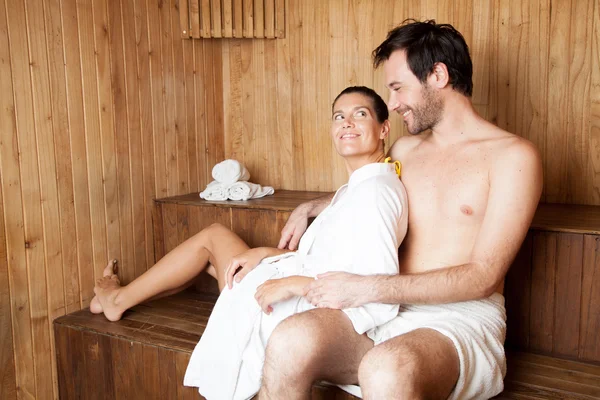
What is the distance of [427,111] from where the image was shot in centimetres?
183

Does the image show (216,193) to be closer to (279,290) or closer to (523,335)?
(279,290)

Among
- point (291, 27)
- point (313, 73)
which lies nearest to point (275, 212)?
point (313, 73)

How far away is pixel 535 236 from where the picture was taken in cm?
196

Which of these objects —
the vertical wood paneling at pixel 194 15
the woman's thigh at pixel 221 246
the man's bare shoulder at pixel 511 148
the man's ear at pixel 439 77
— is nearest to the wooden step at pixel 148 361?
the woman's thigh at pixel 221 246

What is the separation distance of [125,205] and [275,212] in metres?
0.67

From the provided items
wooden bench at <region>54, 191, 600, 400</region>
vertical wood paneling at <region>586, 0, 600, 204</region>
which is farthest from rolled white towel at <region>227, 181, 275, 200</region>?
vertical wood paneling at <region>586, 0, 600, 204</region>

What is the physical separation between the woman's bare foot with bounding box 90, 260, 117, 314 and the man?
1.09m

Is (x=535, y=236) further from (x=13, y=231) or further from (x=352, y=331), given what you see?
(x=13, y=231)

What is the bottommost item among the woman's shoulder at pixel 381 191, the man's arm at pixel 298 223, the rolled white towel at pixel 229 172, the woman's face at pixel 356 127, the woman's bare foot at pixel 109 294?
the woman's bare foot at pixel 109 294

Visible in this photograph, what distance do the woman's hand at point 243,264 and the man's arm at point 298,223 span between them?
0.20 metres

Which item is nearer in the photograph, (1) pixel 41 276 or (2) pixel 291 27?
(1) pixel 41 276

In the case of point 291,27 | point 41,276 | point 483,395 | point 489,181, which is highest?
point 291,27

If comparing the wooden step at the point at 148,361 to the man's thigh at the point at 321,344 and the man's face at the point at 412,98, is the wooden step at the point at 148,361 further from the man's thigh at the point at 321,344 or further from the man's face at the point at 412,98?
the man's face at the point at 412,98

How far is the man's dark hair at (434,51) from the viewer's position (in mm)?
1794
